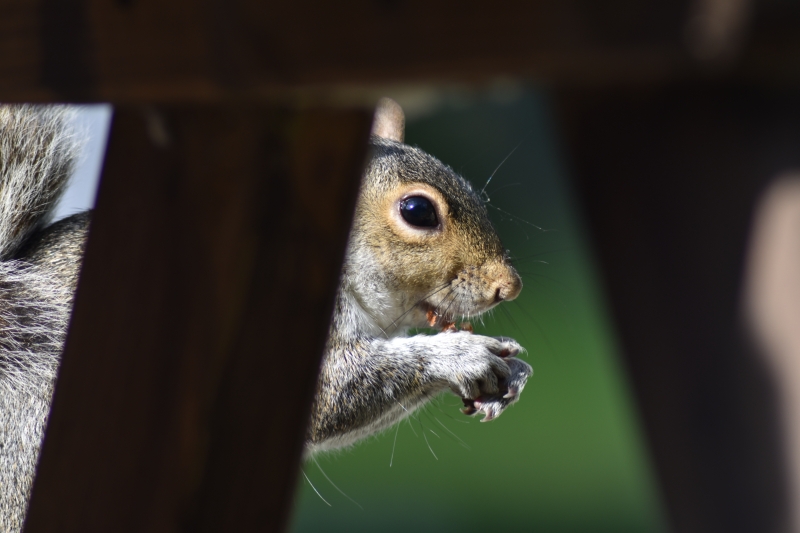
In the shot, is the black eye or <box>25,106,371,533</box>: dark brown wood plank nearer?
<box>25,106,371,533</box>: dark brown wood plank

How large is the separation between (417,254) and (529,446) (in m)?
2.65

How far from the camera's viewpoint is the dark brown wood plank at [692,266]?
363 millimetres

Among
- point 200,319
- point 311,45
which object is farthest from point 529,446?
point 311,45

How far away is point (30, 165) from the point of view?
3.79 feet

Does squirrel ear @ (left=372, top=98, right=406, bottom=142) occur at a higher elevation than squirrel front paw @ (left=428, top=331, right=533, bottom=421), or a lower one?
higher

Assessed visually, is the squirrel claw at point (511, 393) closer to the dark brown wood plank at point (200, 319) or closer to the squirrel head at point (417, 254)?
the squirrel head at point (417, 254)

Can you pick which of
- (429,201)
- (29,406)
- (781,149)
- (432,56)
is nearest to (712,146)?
(781,149)

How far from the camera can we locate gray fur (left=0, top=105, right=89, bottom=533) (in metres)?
1.03

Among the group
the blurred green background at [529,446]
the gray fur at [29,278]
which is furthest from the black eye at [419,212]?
the blurred green background at [529,446]

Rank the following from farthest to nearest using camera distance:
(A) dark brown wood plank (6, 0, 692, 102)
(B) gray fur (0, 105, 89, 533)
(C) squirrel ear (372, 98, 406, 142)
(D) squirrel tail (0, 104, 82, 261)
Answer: (C) squirrel ear (372, 98, 406, 142) → (D) squirrel tail (0, 104, 82, 261) → (B) gray fur (0, 105, 89, 533) → (A) dark brown wood plank (6, 0, 692, 102)

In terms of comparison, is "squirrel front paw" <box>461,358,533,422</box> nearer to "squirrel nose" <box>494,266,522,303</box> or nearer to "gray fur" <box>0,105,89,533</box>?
"squirrel nose" <box>494,266,522,303</box>

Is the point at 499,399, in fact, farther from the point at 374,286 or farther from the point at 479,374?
the point at 374,286

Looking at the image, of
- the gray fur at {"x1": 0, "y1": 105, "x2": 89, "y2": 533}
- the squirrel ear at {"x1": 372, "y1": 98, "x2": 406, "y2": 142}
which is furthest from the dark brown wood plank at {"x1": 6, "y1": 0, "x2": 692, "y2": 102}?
the squirrel ear at {"x1": 372, "y1": 98, "x2": 406, "y2": 142}

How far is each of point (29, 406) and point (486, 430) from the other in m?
2.64
